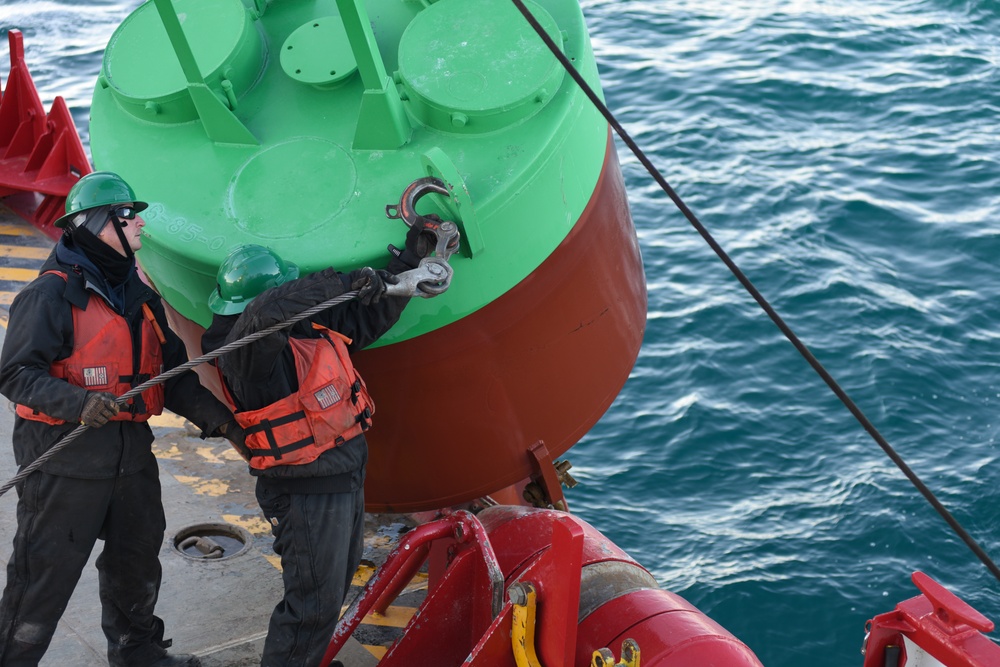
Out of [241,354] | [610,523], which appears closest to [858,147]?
[610,523]

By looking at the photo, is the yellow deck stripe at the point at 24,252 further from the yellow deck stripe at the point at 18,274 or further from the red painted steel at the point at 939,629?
the red painted steel at the point at 939,629

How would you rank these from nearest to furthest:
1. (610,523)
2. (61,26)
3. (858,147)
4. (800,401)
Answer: (610,523)
(800,401)
(858,147)
(61,26)

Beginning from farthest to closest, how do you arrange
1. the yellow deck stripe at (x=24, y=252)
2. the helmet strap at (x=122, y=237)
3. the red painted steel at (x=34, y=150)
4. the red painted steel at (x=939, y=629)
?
the red painted steel at (x=34, y=150) < the yellow deck stripe at (x=24, y=252) < the helmet strap at (x=122, y=237) < the red painted steel at (x=939, y=629)

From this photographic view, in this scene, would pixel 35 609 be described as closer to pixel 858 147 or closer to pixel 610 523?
pixel 610 523

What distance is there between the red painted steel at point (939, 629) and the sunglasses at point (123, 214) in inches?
112

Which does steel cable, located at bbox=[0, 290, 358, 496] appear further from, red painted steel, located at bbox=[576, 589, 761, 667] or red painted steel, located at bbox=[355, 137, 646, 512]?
red painted steel, located at bbox=[576, 589, 761, 667]

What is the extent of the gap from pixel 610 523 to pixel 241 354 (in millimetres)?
4820

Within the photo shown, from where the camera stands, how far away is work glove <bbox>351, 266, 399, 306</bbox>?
3.93m

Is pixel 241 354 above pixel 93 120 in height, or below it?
below

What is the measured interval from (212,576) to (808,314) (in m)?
5.95

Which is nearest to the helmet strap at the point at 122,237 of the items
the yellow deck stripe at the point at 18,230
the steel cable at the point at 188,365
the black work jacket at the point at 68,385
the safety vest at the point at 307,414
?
the black work jacket at the point at 68,385

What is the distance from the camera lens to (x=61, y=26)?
16484mm

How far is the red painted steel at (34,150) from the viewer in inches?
350

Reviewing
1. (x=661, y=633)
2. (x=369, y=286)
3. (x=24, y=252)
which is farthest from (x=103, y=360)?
(x=24, y=252)
